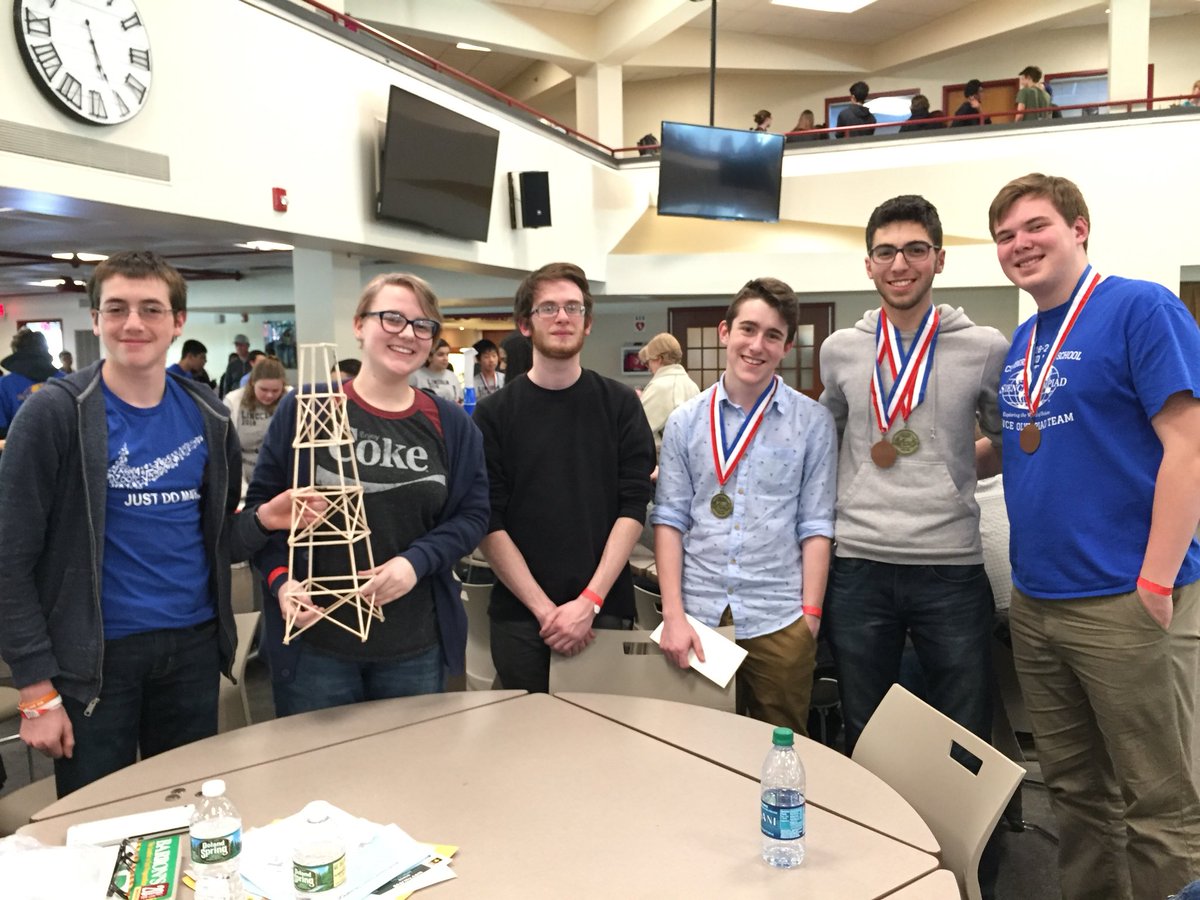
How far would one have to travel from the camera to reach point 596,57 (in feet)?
36.4

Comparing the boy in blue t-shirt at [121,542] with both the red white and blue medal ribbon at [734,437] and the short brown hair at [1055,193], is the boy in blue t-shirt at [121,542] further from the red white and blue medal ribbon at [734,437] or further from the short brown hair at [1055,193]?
the short brown hair at [1055,193]

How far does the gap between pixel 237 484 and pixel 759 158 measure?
8176mm

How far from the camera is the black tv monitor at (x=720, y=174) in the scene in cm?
918

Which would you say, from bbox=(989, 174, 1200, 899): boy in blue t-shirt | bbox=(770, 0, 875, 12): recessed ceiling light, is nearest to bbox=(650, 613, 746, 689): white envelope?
bbox=(989, 174, 1200, 899): boy in blue t-shirt

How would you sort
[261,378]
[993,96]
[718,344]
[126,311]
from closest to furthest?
1. [126,311]
2. [261,378]
3. [718,344]
4. [993,96]

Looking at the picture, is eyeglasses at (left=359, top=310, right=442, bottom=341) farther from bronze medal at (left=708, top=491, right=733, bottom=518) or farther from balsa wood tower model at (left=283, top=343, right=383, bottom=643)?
bronze medal at (left=708, top=491, right=733, bottom=518)

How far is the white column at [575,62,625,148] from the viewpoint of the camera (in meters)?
11.2

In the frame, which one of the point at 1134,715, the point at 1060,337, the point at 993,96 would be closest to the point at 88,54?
the point at 1060,337

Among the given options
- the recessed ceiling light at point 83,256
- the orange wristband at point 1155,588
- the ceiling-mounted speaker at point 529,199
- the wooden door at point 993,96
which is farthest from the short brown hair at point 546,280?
the wooden door at point 993,96

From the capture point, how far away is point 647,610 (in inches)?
130

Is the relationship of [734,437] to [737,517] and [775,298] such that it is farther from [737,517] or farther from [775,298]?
[775,298]

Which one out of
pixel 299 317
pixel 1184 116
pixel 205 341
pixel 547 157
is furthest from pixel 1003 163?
pixel 205 341

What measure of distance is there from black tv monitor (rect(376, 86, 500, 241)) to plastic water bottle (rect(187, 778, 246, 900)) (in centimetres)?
540

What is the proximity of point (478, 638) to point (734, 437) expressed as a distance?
159 centimetres
